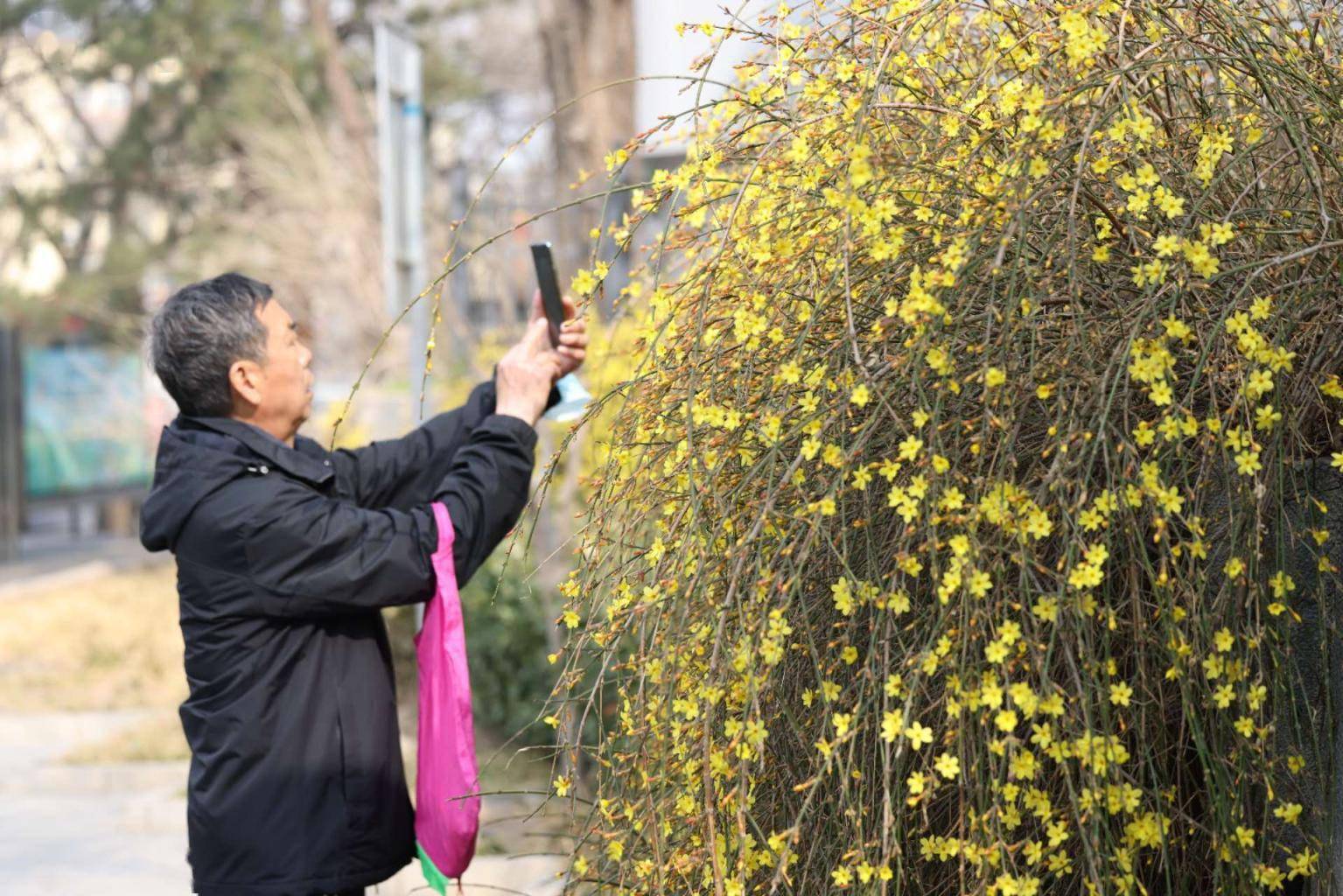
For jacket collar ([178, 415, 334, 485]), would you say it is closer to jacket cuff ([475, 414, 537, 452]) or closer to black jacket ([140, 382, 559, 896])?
black jacket ([140, 382, 559, 896])

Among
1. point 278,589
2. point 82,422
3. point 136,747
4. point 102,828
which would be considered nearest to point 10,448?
point 82,422

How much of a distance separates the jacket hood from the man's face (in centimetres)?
11

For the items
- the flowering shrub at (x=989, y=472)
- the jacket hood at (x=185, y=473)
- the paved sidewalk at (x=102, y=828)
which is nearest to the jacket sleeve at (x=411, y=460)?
the jacket hood at (x=185, y=473)

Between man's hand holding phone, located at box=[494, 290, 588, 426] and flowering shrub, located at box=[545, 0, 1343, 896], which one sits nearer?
flowering shrub, located at box=[545, 0, 1343, 896]

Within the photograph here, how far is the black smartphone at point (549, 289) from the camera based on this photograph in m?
2.60

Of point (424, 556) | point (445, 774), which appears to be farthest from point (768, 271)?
point (445, 774)

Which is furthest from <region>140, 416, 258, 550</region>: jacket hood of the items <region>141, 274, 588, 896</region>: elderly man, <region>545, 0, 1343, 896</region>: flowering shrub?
<region>545, 0, 1343, 896</region>: flowering shrub

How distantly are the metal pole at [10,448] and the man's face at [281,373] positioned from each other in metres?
11.6

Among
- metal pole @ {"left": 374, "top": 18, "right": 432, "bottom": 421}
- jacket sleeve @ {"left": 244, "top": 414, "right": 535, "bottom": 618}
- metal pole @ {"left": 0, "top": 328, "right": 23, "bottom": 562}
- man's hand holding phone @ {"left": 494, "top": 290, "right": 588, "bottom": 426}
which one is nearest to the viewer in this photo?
jacket sleeve @ {"left": 244, "top": 414, "right": 535, "bottom": 618}

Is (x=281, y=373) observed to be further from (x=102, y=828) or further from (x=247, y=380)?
(x=102, y=828)

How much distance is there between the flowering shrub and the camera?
65.1 inches

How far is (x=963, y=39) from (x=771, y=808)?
1.15m

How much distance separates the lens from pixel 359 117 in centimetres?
1770

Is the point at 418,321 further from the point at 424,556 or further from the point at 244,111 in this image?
the point at 244,111
